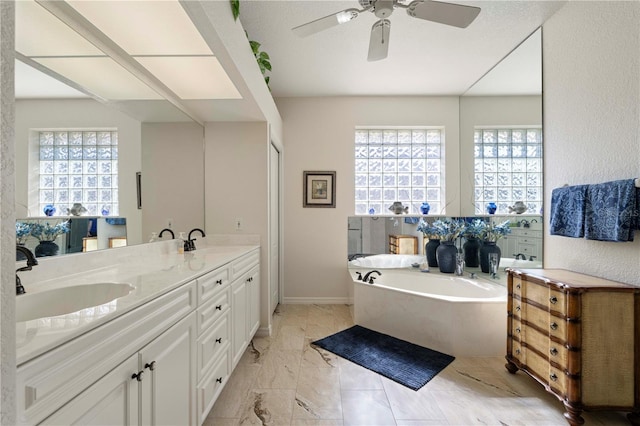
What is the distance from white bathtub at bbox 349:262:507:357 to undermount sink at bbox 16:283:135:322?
2.19 metres

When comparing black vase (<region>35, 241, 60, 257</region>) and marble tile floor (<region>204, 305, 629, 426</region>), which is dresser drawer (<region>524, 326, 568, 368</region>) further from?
black vase (<region>35, 241, 60, 257</region>)

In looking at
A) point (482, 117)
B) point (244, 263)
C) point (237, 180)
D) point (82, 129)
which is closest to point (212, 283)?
point (244, 263)

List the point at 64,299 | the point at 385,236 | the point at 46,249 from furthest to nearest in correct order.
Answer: the point at 385,236
the point at 46,249
the point at 64,299

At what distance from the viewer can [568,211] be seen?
1.98 meters

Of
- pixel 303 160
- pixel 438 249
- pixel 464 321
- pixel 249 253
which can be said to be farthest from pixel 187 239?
pixel 438 249

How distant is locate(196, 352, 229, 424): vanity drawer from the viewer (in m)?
1.42

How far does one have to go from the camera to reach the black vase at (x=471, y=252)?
10.5 ft

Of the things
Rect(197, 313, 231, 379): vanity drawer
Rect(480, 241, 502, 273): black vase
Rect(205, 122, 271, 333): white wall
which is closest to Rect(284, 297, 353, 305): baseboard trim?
Rect(205, 122, 271, 333): white wall

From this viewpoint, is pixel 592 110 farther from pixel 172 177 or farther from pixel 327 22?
pixel 172 177

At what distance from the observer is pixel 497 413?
5.54 ft

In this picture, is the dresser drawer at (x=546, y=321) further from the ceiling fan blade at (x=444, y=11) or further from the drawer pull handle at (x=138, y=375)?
the drawer pull handle at (x=138, y=375)

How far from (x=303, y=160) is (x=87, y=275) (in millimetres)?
2633

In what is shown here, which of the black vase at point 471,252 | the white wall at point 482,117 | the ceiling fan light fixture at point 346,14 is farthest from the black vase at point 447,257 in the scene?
the ceiling fan light fixture at point 346,14

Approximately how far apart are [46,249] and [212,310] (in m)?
0.79
